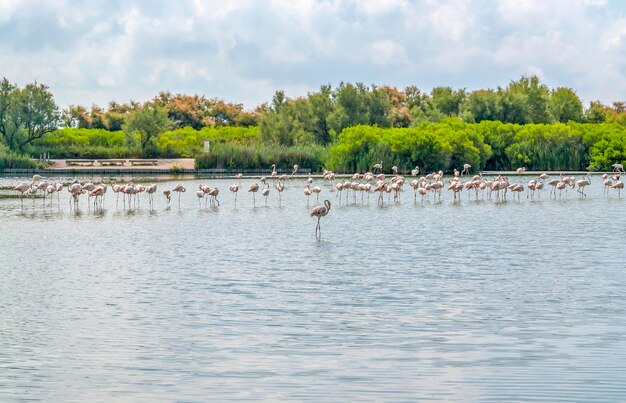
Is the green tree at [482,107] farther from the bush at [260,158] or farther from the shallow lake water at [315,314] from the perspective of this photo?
the shallow lake water at [315,314]

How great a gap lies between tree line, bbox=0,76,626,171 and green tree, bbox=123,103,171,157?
0.23 feet

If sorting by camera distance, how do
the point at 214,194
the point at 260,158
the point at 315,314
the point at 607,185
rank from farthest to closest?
the point at 260,158 < the point at 607,185 < the point at 214,194 < the point at 315,314

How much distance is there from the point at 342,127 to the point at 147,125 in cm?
1394

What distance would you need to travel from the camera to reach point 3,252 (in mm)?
22500

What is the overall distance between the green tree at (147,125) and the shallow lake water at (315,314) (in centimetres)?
5011

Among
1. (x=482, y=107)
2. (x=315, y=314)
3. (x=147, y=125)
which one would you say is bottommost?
(x=315, y=314)

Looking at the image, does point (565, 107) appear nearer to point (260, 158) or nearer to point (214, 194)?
point (260, 158)

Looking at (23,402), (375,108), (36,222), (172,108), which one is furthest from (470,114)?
(23,402)

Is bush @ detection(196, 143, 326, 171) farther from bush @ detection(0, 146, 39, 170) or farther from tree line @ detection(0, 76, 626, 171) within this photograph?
bush @ detection(0, 146, 39, 170)

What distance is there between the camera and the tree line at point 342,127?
Result: 221ft

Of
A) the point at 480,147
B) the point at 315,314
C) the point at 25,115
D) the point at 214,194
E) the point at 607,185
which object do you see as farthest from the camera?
the point at 25,115

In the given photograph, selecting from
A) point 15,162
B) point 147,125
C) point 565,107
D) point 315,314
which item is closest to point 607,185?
point 315,314

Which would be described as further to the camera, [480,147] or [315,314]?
[480,147]

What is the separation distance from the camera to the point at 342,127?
79438 millimetres
